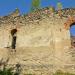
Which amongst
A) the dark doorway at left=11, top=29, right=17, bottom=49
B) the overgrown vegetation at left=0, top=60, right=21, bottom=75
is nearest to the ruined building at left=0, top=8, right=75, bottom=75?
the dark doorway at left=11, top=29, right=17, bottom=49

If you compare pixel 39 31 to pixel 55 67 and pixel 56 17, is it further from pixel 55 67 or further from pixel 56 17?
pixel 55 67

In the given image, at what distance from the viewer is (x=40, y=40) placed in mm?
11070

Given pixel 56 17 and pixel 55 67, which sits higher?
pixel 56 17

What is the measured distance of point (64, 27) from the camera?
10.7 metres

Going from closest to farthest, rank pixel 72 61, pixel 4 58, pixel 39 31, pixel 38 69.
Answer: pixel 72 61 < pixel 38 69 < pixel 39 31 < pixel 4 58

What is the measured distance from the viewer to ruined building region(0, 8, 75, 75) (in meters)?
10.3

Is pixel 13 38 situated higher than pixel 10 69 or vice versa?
pixel 13 38

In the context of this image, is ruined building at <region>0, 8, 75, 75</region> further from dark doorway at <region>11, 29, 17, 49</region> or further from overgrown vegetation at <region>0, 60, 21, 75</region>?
overgrown vegetation at <region>0, 60, 21, 75</region>

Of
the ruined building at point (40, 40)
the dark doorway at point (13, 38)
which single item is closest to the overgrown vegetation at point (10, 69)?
the ruined building at point (40, 40)

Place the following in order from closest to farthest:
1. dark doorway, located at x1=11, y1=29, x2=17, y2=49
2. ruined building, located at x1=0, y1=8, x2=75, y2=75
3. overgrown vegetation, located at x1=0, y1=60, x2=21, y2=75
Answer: ruined building, located at x1=0, y1=8, x2=75, y2=75, overgrown vegetation, located at x1=0, y1=60, x2=21, y2=75, dark doorway, located at x1=11, y1=29, x2=17, y2=49

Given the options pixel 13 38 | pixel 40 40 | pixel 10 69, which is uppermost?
pixel 13 38

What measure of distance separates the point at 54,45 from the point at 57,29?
3.18 ft

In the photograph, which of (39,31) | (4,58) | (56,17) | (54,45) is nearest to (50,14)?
(56,17)

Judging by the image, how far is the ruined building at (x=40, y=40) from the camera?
405 inches
